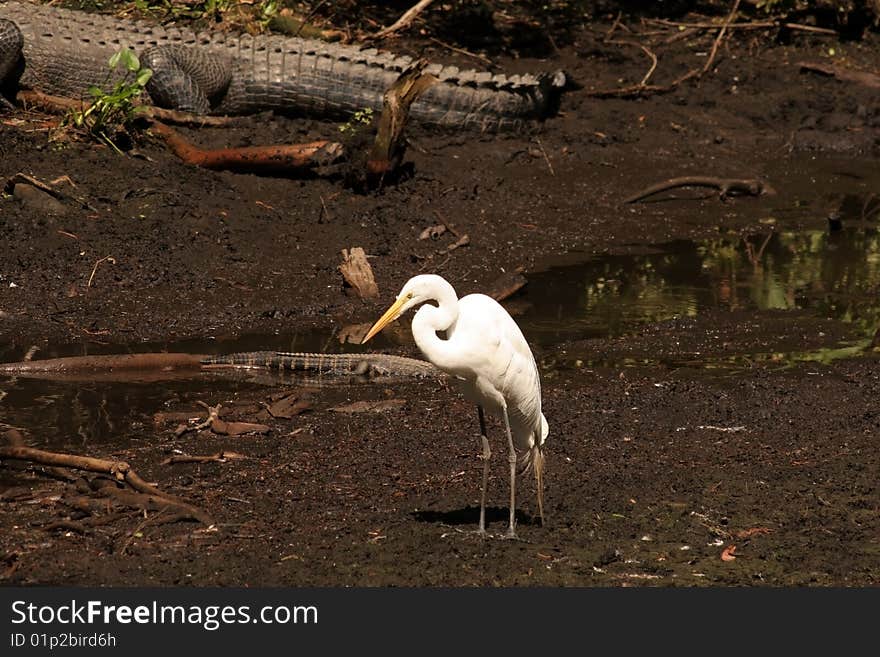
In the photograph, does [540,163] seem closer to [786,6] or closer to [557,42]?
[557,42]

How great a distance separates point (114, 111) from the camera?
34.1 ft

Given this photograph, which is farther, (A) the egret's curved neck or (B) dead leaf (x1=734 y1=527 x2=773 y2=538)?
(B) dead leaf (x1=734 y1=527 x2=773 y2=538)

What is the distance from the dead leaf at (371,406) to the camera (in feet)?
22.1

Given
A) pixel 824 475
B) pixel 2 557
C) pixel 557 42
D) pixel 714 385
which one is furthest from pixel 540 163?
pixel 2 557

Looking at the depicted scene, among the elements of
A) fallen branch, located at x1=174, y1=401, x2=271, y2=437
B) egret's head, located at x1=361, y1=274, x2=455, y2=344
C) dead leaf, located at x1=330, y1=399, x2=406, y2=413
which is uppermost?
egret's head, located at x1=361, y1=274, x2=455, y2=344

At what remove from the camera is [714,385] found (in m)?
7.14

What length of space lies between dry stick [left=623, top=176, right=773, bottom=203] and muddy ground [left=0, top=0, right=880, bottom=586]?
0.38 ft

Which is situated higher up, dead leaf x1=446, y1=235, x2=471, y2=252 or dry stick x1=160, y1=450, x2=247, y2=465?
dead leaf x1=446, y1=235, x2=471, y2=252

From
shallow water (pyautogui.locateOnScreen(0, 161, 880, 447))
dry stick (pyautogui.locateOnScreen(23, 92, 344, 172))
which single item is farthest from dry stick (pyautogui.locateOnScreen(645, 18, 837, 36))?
dry stick (pyautogui.locateOnScreen(23, 92, 344, 172))

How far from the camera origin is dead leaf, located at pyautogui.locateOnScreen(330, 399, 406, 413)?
674 cm

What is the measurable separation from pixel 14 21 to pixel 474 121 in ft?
13.3

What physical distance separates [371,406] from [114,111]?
4.66 m

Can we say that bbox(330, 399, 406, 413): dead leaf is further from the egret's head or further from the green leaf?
the green leaf

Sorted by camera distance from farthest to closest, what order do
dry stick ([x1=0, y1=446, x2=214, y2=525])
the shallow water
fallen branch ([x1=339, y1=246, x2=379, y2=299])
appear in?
fallen branch ([x1=339, y1=246, x2=379, y2=299])
the shallow water
dry stick ([x1=0, y1=446, x2=214, y2=525])
